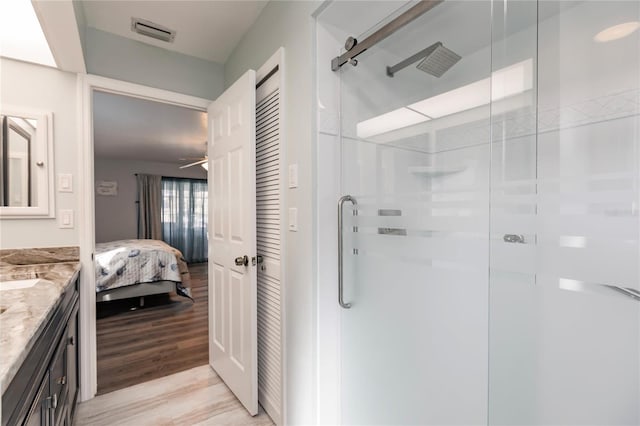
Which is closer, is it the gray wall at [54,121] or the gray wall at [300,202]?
the gray wall at [300,202]

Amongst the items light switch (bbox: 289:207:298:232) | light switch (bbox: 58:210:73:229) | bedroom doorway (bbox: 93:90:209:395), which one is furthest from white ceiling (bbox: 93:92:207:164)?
light switch (bbox: 289:207:298:232)

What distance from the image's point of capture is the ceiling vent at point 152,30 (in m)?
1.88

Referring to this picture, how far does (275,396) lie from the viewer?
1.74 metres

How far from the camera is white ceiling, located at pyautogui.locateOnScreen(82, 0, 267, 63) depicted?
173 cm

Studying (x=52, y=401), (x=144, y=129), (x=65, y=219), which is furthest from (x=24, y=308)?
(x=144, y=129)

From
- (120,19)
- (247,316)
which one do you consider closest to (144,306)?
(247,316)

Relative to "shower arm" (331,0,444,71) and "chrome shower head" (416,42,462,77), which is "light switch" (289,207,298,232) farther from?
"chrome shower head" (416,42,462,77)

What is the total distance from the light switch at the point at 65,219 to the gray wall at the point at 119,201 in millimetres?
5432

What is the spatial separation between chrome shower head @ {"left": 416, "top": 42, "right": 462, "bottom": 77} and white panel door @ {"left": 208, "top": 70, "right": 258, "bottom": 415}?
3.09 ft

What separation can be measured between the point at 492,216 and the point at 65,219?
2380 mm

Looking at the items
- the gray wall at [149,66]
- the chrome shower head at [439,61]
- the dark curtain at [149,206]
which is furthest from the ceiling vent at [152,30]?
the dark curtain at [149,206]

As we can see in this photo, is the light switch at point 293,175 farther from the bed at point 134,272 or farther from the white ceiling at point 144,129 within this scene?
the bed at point 134,272

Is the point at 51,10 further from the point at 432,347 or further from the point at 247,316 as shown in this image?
the point at 432,347

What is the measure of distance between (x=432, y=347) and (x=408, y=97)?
1212 mm
